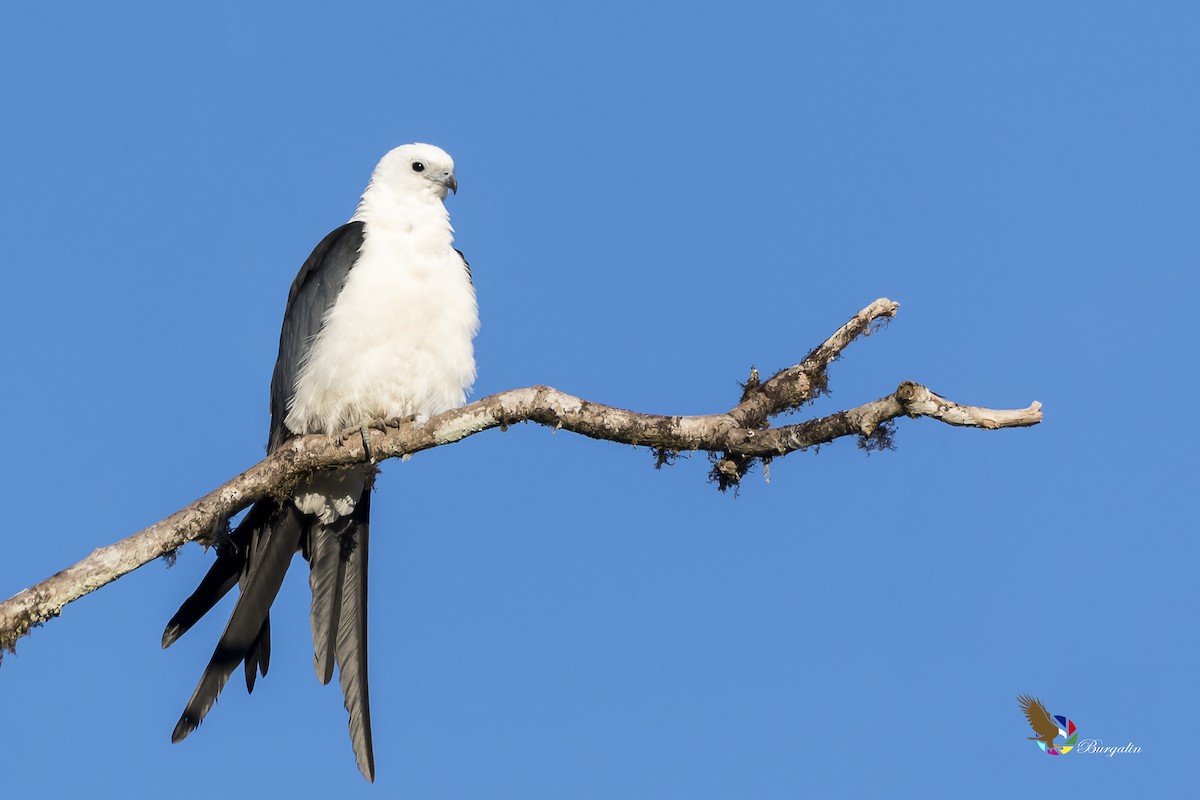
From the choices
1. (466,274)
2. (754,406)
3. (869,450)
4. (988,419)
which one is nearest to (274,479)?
(466,274)

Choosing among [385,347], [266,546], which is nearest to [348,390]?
[385,347]

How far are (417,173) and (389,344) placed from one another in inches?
46.3

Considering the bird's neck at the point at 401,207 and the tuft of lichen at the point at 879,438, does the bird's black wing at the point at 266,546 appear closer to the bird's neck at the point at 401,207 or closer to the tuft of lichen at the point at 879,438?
the bird's neck at the point at 401,207

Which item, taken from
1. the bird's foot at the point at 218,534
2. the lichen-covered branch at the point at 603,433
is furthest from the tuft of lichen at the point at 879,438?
the bird's foot at the point at 218,534

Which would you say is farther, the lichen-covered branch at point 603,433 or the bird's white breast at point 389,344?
the bird's white breast at point 389,344

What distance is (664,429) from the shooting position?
4168mm

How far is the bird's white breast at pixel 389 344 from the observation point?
5.20m

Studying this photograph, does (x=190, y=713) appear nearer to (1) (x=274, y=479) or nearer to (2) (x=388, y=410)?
(1) (x=274, y=479)

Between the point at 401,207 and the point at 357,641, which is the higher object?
the point at 401,207

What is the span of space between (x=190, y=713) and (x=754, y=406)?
7.98 feet

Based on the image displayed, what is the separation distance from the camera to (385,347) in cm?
522

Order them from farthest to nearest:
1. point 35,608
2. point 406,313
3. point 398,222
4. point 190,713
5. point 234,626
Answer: point 398,222, point 406,313, point 234,626, point 190,713, point 35,608

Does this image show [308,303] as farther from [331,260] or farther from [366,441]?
[366,441]

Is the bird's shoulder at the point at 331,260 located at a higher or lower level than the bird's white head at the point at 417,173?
lower
